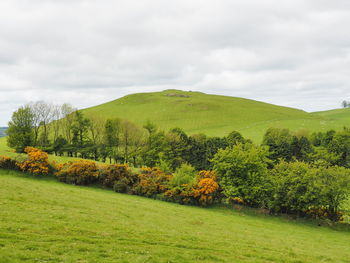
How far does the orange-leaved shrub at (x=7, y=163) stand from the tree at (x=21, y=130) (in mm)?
26304

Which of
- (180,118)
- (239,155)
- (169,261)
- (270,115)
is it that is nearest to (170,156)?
(239,155)

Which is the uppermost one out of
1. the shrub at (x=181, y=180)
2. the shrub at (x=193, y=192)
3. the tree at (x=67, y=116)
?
the tree at (x=67, y=116)

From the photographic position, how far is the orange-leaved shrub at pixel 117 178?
46.6 metres

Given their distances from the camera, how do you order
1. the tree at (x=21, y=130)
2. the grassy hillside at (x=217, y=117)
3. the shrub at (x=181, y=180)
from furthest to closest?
the grassy hillside at (x=217, y=117) → the tree at (x=21, y=130) → the shrub at (x=181, y=180)

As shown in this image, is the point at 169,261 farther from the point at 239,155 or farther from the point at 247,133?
the point at 247,133

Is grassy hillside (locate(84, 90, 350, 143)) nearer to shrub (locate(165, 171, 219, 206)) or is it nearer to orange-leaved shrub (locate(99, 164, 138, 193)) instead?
shrub (locate(165, 171, 219, 206))

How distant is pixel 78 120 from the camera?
8075 centimetres

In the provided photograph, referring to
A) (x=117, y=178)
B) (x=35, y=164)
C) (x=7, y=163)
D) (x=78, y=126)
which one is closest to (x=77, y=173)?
(x=117, y=178)

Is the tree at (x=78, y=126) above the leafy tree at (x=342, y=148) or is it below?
above

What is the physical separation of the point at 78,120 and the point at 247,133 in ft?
282

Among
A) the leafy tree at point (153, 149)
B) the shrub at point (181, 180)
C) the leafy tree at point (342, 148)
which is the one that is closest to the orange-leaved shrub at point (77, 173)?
the shrub at point (181, 180)

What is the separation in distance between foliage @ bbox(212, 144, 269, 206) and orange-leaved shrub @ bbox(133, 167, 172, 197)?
10.6 m

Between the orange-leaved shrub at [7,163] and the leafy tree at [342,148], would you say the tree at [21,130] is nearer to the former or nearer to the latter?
the orange-leaved shrub at [7,163]

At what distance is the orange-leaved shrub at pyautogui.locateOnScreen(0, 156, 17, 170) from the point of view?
152 feet
